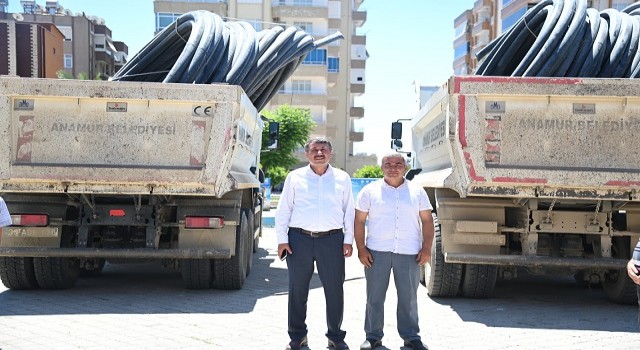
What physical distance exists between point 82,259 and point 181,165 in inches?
73.3

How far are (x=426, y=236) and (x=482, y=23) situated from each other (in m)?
60.1

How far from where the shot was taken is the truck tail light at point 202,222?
7.83 metres

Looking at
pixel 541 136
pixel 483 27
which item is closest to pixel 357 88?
pixel 483 27

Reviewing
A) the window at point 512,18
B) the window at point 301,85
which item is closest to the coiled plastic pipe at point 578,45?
the window at point 512,18

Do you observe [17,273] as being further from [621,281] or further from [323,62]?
[323,62]

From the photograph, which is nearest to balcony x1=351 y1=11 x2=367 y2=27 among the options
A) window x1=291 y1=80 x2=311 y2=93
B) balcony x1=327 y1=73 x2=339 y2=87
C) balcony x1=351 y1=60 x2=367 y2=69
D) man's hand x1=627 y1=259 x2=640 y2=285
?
balcony x1=351 y1=60 x2=367 y2=69

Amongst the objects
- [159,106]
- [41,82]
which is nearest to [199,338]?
[159,106]

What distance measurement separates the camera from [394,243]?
5.67m

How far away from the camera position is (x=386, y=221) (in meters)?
5.71

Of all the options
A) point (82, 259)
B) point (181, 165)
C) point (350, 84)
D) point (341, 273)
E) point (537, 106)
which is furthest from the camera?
point (350, 84)

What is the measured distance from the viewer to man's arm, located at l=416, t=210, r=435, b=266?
5.69 metres

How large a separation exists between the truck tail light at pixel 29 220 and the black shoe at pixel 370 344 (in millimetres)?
3953

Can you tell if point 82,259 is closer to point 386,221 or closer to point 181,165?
point 181,165

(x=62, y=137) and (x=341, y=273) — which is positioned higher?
(x=62, y=137)
